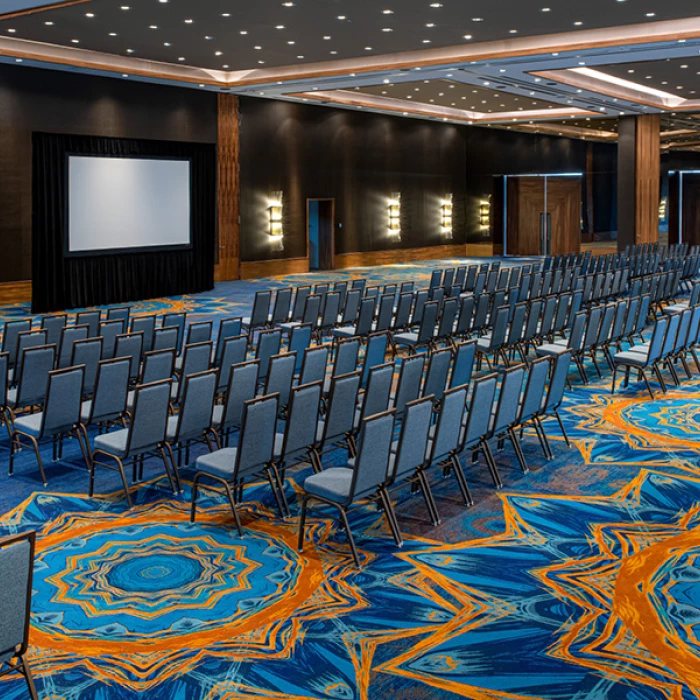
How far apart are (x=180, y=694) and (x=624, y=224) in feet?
79.3

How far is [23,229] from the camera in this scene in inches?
640

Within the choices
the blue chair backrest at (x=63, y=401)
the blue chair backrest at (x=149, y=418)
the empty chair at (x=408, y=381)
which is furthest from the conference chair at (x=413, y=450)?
the blue chair backrest at (x=63, y=401)

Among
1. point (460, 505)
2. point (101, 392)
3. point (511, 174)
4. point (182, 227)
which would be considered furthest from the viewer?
point (511, 174)

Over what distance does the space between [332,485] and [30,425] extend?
8.48 feet

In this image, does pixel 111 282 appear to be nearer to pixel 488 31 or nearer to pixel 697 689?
pixel 488 31

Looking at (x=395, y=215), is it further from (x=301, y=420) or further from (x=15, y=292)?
(x=301, y=420)

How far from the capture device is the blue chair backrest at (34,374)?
695cm

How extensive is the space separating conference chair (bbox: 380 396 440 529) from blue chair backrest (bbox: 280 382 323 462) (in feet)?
2.01

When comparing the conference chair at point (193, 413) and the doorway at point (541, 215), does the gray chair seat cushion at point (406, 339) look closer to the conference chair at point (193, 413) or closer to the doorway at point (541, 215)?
the conference chair at point (193, 413)

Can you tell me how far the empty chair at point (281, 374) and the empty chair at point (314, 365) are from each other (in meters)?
0.15

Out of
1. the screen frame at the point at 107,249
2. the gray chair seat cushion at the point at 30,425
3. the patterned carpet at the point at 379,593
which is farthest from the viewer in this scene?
A: the screen frame at the point at 107,249

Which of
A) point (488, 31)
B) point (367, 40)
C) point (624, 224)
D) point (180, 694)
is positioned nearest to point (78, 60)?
point (367, 40)

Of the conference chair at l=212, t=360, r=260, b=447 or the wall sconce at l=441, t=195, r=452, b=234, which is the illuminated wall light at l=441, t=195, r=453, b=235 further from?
the conference chair at l=212, t=360, r=260, b=447

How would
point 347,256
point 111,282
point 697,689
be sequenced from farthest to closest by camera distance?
point 347,256 < point 111,282 < point 697,689
